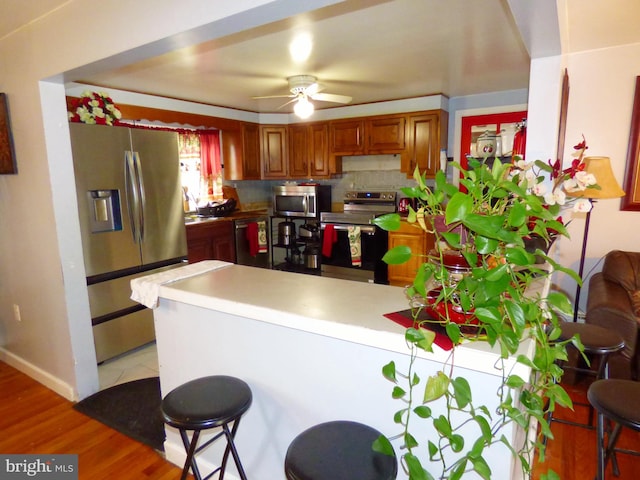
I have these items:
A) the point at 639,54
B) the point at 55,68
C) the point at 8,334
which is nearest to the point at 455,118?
the point at 639,54

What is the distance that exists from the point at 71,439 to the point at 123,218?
1.43 m

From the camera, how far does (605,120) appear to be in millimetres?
2828

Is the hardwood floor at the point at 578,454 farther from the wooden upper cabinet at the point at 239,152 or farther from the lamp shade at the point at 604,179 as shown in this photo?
the wooden upper cabinet at the point at 239,152

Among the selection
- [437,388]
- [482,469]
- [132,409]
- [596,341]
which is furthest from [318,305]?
[132,409]

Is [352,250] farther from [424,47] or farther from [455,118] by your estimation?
[424,47]

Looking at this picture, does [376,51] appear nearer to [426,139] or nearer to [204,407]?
[426,139]

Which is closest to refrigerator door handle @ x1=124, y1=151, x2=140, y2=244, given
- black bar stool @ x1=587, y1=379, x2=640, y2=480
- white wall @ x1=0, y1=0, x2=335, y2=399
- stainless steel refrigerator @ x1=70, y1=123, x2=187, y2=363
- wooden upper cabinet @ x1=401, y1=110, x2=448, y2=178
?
stainless steel refrigerator @ x1=70, y1=123, x2=187, y2=363

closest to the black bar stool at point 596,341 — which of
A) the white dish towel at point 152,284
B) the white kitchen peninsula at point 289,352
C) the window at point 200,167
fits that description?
the white kitchen peninsula at point 289,352

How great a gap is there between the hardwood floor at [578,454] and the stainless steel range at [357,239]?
239 cm

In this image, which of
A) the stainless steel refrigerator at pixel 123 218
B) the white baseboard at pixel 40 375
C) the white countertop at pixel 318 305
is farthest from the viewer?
the stainless steel refrigerator at pixel 123 218

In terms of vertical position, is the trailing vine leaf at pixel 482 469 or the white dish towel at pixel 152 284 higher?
the white dish towel at pixel 152 284

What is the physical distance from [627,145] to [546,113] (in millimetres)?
1654

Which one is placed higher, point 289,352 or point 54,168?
point 54,168

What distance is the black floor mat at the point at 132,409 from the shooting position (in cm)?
209
